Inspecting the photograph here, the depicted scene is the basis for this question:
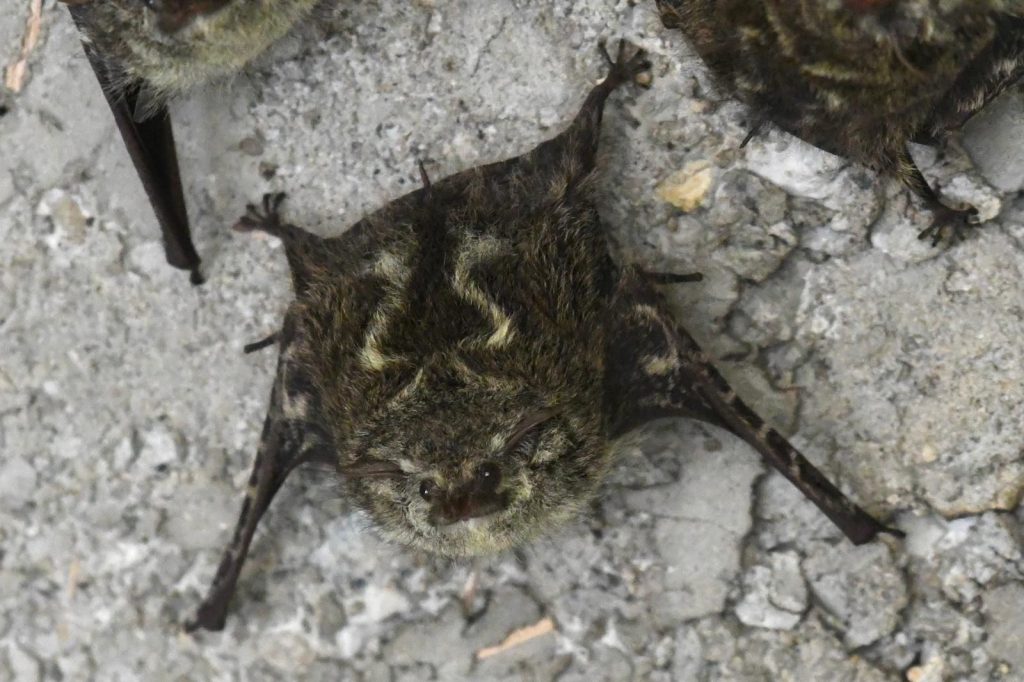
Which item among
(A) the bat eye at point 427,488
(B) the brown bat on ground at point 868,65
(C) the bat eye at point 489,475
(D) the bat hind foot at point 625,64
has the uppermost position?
(B) the brown bat on ground at point 868,65

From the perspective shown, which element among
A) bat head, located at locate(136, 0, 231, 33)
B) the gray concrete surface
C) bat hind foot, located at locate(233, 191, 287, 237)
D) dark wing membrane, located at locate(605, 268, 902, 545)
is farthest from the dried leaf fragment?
bat head, located at locate(136, 0, 231, 33)

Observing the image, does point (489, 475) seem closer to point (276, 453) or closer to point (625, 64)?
point (276, 453)

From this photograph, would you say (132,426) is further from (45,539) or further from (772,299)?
(772,299)

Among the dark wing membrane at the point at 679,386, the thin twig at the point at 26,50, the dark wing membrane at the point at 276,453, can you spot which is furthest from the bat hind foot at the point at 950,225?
the thin twig at the point at 26,50

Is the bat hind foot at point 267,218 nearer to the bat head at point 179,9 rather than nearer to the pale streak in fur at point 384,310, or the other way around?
the pale streak in fur at point 384,310

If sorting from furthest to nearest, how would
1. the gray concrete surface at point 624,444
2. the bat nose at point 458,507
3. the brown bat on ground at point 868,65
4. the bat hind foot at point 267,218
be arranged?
the bat hind foot at point 267,218 < the gray concrete surface at point 624,444 < the bat nose at point 458,507 < the brown bat on ground at point 868,65

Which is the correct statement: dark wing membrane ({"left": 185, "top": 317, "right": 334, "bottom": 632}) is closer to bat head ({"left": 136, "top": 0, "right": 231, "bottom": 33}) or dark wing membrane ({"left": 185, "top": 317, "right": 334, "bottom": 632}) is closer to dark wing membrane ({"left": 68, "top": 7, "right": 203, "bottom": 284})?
dark wing membrane ({"left": 68, "top": 7, "right": 203, "bottom": 284})

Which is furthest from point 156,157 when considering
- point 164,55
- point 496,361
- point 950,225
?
point 950,225
